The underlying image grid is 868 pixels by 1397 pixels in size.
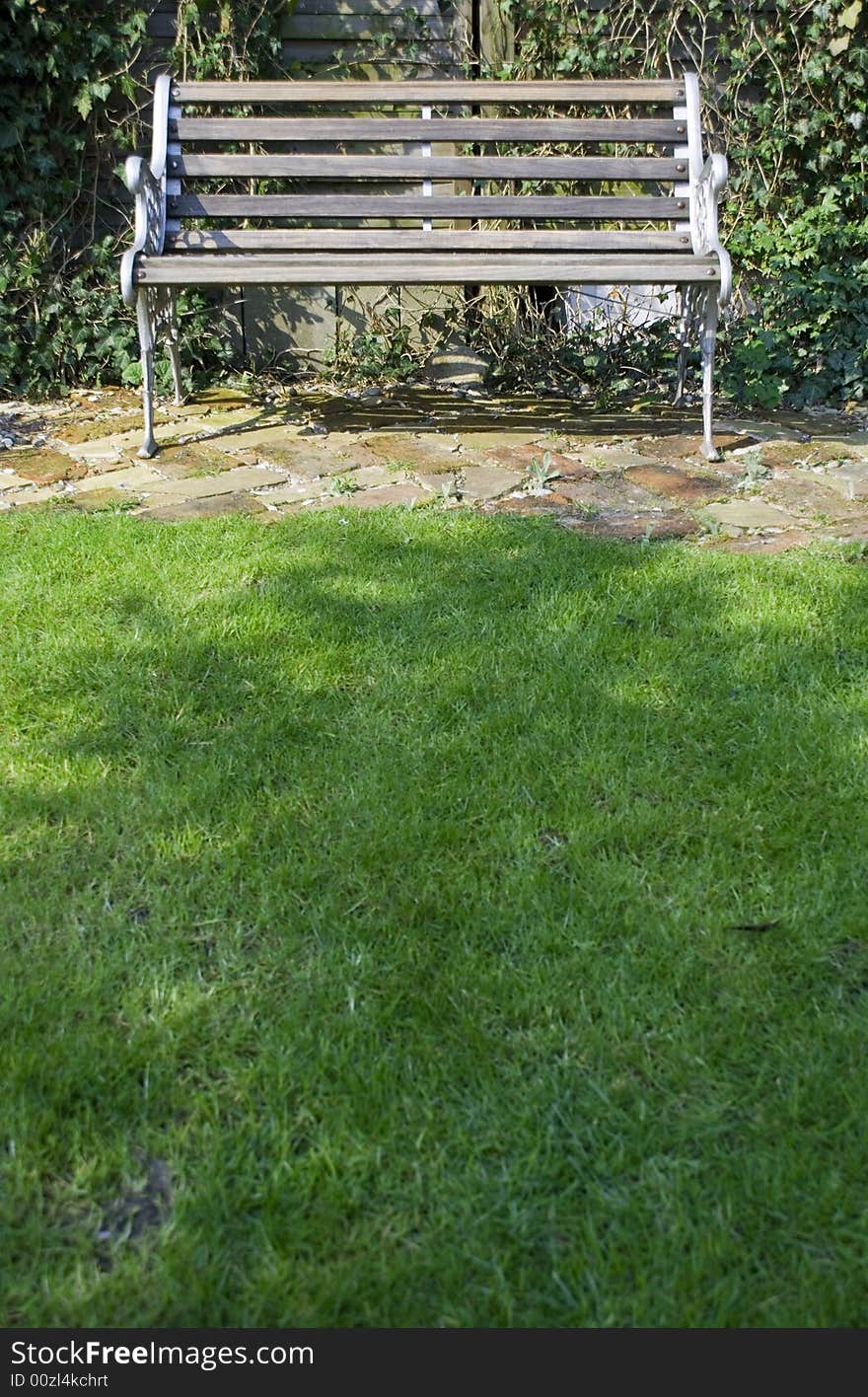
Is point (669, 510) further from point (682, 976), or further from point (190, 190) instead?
point (190, 190)

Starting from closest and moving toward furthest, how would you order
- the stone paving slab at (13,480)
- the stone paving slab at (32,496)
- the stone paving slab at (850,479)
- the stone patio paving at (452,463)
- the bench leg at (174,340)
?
the stone patio paving at (452,463), the stone paving slab at (32,496), the stone paving slab at (850,479), the stone paving slab at (13,480), the bench leg at (174,340)

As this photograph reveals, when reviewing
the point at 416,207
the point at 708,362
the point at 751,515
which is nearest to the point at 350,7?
the point at 416,207

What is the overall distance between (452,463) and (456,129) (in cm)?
148

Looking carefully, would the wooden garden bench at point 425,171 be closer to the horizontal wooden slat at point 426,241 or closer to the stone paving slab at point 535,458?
the horizontal wooden slat at point 426,241

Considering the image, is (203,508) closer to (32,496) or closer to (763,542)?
(32,496)

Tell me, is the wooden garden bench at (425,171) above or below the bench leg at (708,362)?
above

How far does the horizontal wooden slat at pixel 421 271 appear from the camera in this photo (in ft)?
13.8

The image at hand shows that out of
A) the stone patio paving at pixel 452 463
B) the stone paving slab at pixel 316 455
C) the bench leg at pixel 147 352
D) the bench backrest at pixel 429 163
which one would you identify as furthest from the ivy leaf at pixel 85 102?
the stone paving slab at pixel 316 455

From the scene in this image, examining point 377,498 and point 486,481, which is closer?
point 377,498

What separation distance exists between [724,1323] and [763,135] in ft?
17.9

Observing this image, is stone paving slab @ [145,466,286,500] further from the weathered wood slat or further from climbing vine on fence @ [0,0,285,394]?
the weathered wood slat

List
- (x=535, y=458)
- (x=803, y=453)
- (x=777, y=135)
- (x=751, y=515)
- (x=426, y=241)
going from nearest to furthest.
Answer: (x=751, y=515)
(x=535, y=458)
(x=803, y=453)
(x=426, y=241)
(x=777, y=135)

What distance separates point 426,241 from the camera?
15.6 feet

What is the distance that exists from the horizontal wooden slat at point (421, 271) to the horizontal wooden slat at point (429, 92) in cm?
84
